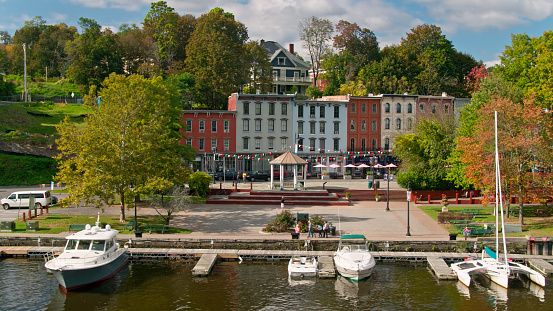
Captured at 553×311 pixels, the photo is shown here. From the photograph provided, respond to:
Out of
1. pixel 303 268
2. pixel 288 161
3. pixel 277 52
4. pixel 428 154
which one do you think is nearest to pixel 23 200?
pixel 288 161

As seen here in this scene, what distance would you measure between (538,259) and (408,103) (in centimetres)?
4644

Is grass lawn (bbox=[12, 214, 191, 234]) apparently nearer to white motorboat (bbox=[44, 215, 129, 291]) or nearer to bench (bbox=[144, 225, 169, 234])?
bench (bbox=[144, 225, 169, 234])

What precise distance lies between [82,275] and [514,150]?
30041mm

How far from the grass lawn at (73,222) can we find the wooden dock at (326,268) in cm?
1056

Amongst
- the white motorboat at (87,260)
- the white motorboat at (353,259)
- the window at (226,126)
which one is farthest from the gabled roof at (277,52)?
the white motorboat at (87,260)

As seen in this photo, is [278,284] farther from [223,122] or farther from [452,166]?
[223,122]

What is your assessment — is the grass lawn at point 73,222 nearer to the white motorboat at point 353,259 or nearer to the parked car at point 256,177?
the white motorboat at point 353,259

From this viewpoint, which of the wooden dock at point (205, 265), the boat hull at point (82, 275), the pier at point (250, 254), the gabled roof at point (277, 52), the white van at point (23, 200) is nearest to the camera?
the boat hull at point (82, 275)

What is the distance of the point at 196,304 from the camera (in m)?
23.0

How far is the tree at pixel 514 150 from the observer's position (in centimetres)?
3553

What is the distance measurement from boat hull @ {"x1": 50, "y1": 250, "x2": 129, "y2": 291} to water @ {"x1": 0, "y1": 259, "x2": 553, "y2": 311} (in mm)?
414

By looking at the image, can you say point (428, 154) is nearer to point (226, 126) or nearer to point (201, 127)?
point (226, 126)

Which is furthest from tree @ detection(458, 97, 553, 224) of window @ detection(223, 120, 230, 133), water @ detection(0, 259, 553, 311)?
window @ detection(223, 120, 230, 133)

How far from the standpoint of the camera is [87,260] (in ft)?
84.5
